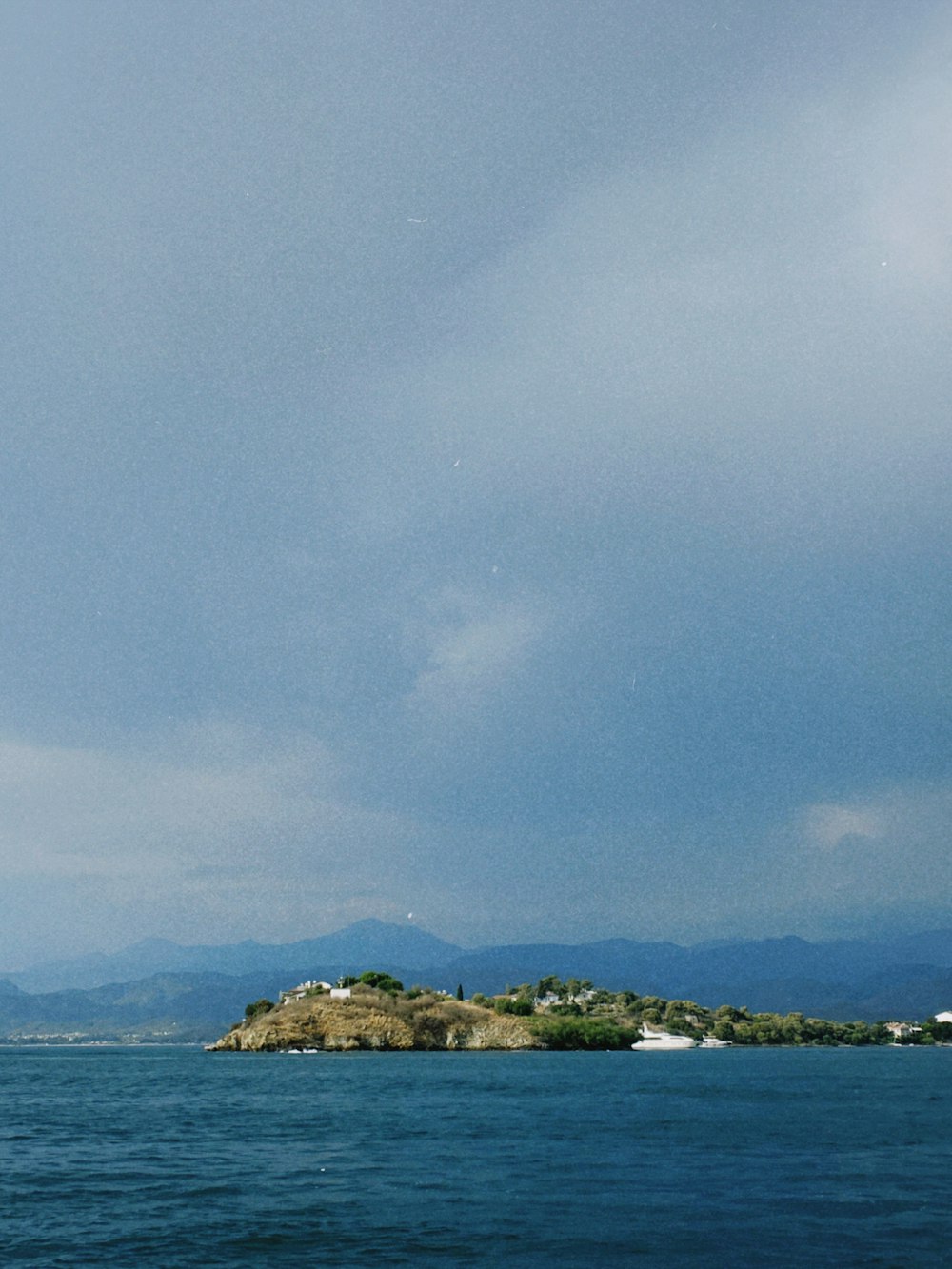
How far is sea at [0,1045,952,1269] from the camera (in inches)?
1013

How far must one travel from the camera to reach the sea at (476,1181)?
25719mm

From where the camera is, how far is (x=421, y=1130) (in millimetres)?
54219

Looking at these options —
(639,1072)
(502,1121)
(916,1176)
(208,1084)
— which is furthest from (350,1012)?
(916,1176)

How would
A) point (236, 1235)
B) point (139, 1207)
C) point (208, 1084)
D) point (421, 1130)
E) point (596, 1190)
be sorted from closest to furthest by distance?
point (236, 1235)
point (139, 1207)
point (596, 1190)
point (421, 1130)
point (208, 1084)

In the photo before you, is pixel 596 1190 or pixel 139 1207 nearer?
pixel 139 1207

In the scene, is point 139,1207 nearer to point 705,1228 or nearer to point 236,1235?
point 236,1235

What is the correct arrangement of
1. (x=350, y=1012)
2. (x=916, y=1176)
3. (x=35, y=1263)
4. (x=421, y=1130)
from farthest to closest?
(x=350, y=1012)
(x=421, y=1130)
(x=916, y=1176)
(x=35, y=1263)

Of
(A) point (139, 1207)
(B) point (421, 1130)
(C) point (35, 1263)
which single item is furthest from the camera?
(B) point (421, 1130)

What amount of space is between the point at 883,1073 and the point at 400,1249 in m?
118

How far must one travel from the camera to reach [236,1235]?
27.4m

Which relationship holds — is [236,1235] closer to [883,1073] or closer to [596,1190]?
[596,1190]

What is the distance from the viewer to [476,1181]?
118ft

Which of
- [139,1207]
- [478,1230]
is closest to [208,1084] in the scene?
[139,1207]

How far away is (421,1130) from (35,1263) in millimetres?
32719
